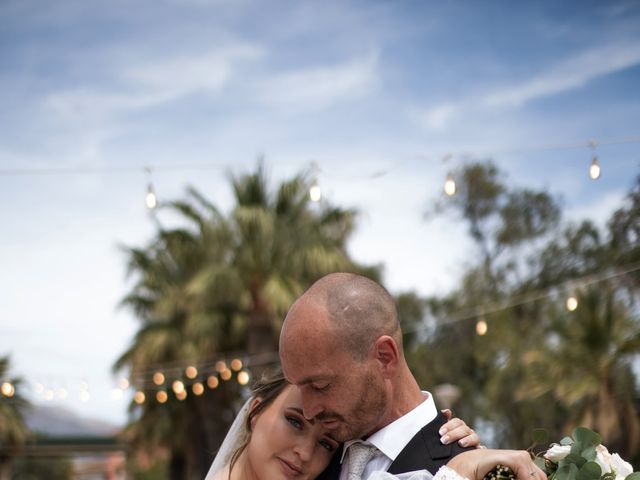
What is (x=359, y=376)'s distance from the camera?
2572 millimetres

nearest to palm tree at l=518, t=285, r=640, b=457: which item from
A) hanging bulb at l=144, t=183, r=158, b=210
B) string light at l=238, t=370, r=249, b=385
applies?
string light at l=238, t=370, r=249, b=385

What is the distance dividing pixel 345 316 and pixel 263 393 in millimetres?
747

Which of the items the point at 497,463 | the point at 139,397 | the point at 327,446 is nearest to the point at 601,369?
the point at 139,397

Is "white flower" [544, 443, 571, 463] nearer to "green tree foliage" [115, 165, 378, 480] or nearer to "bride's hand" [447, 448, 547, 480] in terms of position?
"bride's hand" [447, 448, 547, 480]

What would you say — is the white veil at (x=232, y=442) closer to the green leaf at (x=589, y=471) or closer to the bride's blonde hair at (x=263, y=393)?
the bride's blonde hair at (x=263, y=393)

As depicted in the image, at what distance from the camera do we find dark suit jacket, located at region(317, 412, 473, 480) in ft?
8.55

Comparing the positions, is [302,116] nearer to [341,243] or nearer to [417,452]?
[341,243]

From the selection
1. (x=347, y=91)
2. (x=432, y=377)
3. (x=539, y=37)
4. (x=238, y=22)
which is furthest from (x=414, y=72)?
(x=432, y=377)

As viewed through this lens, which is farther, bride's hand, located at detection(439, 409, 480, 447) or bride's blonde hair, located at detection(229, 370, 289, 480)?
bride's blonde hair, located at detection(229, 370, 289, 480)

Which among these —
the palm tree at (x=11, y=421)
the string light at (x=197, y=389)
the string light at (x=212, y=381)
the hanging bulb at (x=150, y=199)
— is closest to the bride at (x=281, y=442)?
the hanging bulb at (x=150, y=199)

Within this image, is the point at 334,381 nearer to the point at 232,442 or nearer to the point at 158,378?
the point at 232,442

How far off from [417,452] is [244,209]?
598 inches

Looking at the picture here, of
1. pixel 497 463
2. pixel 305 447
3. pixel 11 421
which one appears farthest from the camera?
pixel 11 421

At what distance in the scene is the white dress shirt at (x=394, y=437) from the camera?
265cm
